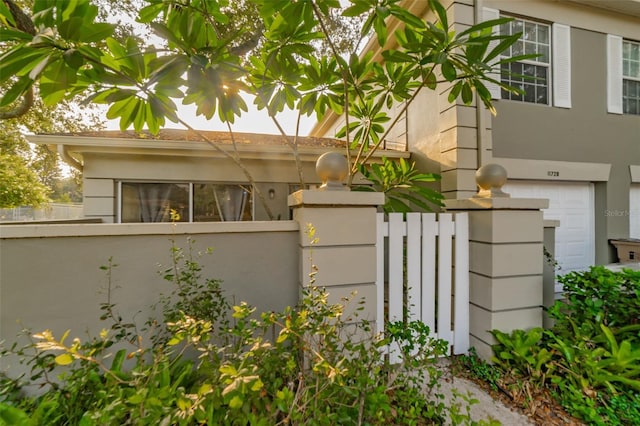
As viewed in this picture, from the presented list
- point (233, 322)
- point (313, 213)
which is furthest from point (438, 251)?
point (233, 322)

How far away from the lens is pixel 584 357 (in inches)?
82.9

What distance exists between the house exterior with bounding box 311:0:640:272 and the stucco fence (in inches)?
81.0

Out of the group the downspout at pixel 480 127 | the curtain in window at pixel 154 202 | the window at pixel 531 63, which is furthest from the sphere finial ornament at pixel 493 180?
the curtain in window at pixel 154 202

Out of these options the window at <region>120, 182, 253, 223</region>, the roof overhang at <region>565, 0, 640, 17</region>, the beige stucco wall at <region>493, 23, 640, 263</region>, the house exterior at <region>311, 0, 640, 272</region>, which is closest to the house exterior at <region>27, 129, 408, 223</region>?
the window at <region>120, 182, 253, 223</region>

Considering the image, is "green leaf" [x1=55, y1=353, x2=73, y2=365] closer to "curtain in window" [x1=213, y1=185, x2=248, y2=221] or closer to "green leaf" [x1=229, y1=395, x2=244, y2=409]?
"green leaf" [x1=229, y1=395, x2=244, y2=409]

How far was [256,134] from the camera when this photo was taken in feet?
21.1

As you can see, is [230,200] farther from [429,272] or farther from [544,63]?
[544,63]

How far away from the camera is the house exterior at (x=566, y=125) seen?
4535mm

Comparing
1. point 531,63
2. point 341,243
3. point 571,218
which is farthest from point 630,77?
point 341,243

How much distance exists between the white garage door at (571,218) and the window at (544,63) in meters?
1.53

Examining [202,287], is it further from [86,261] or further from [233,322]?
[86,261]

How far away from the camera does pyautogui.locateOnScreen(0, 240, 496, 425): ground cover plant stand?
1228mm

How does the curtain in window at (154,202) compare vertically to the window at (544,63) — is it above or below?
below

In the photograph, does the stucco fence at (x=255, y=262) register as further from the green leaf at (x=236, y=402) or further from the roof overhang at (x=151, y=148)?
the roof overhang at (x=151, y=148)
